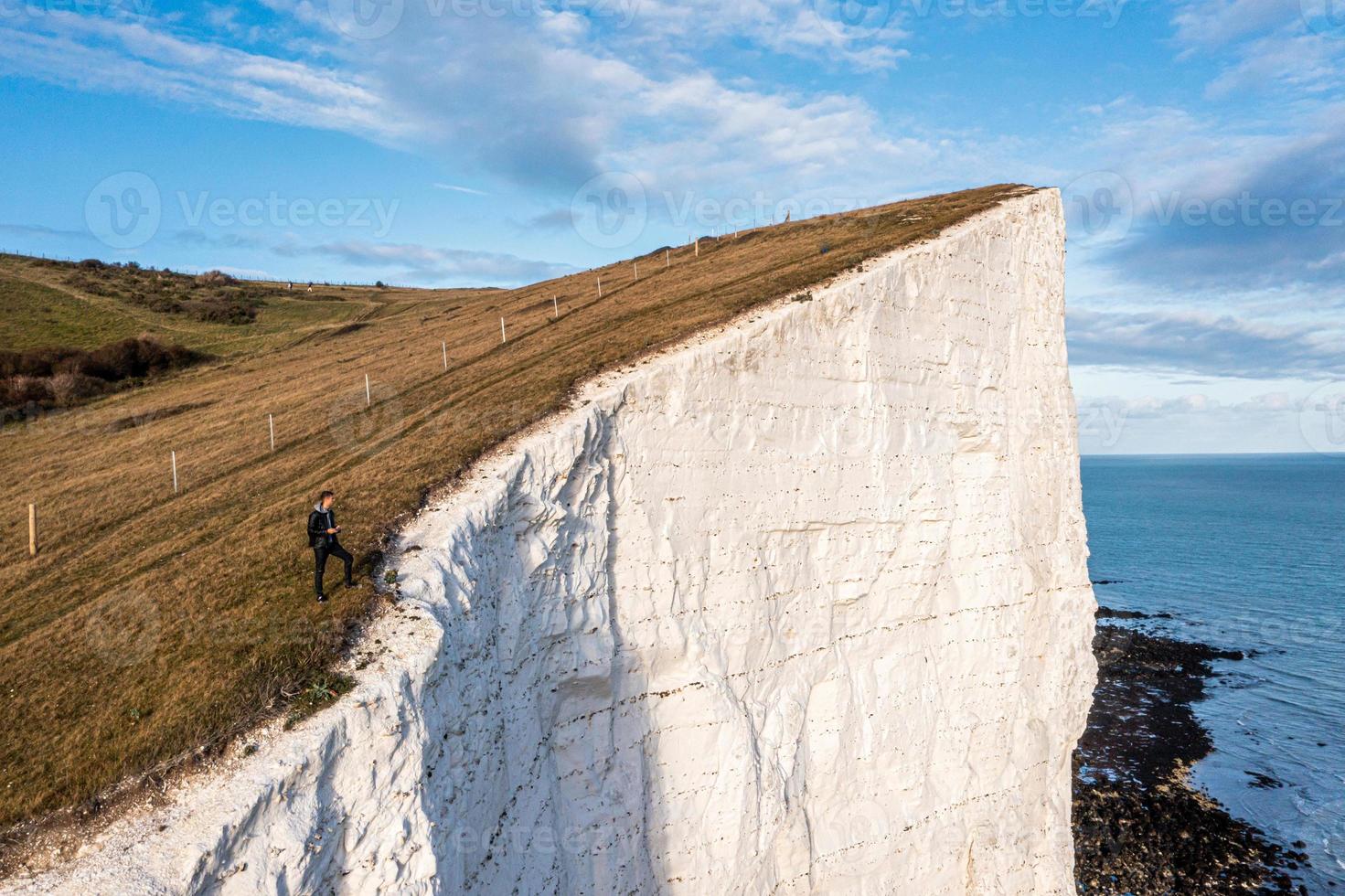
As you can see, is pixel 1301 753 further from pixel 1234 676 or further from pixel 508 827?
pixel 508 827

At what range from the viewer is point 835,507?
74.5 feet

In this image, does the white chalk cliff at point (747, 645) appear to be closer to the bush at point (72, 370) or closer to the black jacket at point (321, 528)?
the black jacket at point (321, 528)

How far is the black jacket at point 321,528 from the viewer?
14.2 meters

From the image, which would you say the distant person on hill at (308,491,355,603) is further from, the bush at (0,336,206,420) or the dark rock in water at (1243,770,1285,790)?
the dark rock in water at (1243,770,1285,790)

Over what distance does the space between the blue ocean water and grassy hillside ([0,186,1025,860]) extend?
111 feet

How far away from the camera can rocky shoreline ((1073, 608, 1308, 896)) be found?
30719 millimetres

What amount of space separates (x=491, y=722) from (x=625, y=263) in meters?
53.6

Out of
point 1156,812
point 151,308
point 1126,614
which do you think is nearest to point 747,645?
point 1156,812

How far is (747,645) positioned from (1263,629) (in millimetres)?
62922

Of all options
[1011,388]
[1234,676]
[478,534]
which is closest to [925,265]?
[1011,388]

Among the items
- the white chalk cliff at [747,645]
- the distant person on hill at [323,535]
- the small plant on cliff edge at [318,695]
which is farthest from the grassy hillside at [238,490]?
the white chalk cliff at [747,645]

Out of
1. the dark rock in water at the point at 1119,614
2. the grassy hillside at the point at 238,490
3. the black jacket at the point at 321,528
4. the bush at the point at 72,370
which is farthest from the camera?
the dark rock in water at the point at 1119,614

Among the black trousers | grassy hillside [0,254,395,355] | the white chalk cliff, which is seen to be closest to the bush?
grassy hillside [0,254,395,355]

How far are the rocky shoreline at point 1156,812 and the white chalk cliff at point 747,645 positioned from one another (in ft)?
26.3
